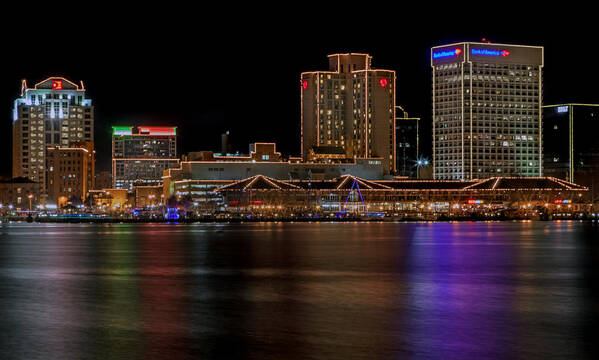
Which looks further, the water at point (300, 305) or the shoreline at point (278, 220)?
the shoreline at point (278, 220)

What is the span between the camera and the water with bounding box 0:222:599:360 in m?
28.9

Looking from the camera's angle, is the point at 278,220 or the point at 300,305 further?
the point at 278,220

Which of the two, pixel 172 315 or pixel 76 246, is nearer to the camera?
pixel 172 315

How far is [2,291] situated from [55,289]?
274 cm

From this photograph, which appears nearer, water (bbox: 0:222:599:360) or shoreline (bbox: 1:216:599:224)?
water (bbox: 0:222:599:360)

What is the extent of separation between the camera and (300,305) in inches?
1526

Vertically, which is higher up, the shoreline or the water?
the water

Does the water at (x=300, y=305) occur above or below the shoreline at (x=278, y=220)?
above

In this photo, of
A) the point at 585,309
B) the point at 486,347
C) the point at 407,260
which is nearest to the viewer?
the point at 486,347

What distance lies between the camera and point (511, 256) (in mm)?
68500

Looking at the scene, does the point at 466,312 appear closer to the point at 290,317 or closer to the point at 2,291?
the point at 290,317

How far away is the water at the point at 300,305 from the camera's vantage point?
28.9m

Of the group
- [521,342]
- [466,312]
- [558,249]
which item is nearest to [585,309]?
[466,312]

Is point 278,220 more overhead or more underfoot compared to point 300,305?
more underfoot
